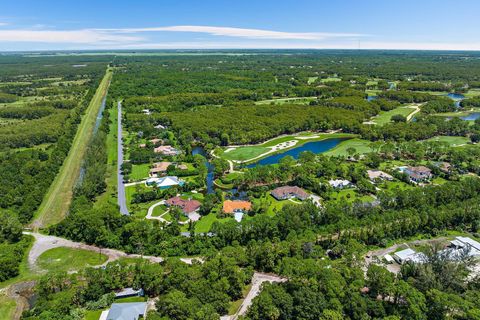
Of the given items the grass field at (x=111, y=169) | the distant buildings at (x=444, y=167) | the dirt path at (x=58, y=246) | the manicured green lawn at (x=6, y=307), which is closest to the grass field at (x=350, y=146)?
the distant buildings at (x=444, y=167)

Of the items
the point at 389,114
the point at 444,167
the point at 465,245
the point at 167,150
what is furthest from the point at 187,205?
the point at 389,114

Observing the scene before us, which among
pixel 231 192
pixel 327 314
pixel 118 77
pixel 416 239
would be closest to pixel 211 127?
pixel 231 192

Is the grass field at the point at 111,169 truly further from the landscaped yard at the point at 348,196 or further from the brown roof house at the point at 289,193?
the landscaped yard at the point at 348,196

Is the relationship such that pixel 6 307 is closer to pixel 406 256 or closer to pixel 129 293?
pixel 129 293

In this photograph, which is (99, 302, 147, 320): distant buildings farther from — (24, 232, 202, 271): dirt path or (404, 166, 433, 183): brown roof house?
(404, 166, 433, 183): brown roof house

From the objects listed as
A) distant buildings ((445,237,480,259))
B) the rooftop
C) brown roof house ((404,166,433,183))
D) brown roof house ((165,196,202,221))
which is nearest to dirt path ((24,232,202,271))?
the rooftop

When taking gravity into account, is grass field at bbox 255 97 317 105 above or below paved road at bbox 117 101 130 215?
above
